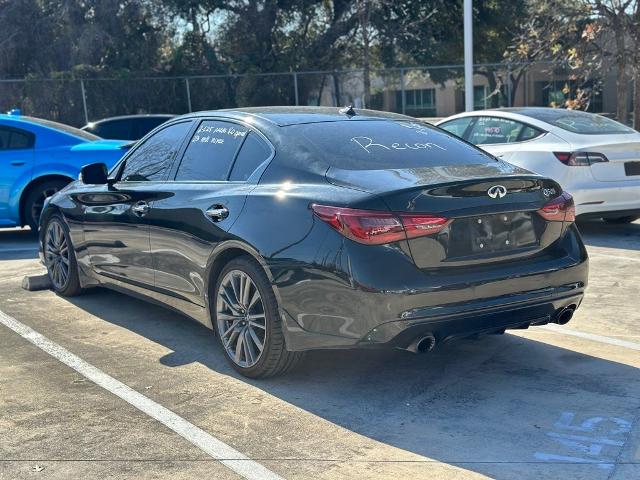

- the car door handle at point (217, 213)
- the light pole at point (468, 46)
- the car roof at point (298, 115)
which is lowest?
the car door handle at point (217, 213)

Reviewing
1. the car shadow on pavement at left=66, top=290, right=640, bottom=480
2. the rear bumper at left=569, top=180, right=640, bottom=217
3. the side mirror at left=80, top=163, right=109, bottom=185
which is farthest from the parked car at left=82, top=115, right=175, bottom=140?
the car shadow on pavement at left=66, top=290, right=640, bottom=480

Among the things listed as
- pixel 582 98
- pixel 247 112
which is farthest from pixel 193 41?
pixel 247 112

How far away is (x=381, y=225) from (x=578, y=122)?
19.8 feet

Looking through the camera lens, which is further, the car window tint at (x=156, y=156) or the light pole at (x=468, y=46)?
the light pole at (x=468, y=46)

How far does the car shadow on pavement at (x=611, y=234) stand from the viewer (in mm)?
8916

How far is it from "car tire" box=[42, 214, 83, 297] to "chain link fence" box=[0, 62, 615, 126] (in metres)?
16.1

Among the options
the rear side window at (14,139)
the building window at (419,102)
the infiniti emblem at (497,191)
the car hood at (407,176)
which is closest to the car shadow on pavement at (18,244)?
the rear side window at (14,139)

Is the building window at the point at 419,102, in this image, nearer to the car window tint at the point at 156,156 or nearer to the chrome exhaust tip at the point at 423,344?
the car window tint at the point at 156,156

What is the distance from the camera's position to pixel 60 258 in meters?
7.13

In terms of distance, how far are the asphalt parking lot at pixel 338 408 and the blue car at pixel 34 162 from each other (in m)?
4.11

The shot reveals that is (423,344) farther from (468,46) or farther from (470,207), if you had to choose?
(468,46)

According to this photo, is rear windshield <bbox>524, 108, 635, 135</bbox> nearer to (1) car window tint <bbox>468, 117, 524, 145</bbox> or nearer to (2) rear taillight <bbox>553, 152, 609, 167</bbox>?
(1) car window tint <bbox>468, 117, 524, 145</bbox>

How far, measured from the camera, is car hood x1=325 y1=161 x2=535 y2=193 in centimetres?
440

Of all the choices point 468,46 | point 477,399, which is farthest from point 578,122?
point 468,46
